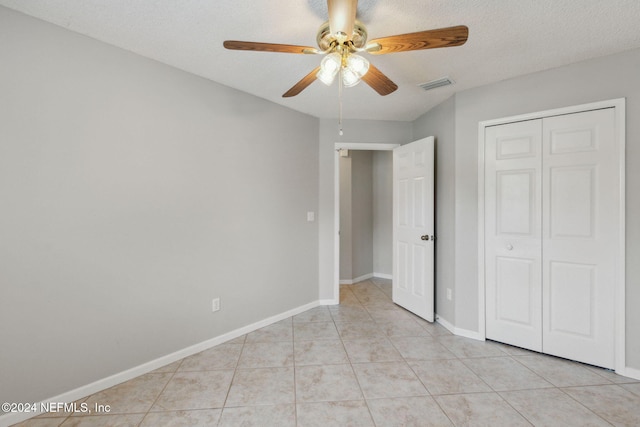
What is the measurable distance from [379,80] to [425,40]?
404 mm

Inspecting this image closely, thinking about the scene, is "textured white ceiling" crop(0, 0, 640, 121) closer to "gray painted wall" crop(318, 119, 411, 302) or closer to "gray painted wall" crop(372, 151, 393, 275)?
"gray painted wall" crop(318, 119, 411, 302)

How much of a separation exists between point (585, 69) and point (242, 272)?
11.0ft

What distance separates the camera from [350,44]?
1.49 metres

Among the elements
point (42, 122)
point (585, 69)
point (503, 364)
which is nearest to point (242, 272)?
point (42, 122)

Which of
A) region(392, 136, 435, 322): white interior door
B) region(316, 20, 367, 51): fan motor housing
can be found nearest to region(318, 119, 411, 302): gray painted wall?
region(392, 136, 435, 322): white interior door

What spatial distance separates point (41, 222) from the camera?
5.56 ft

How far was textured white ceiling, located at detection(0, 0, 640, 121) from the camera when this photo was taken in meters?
1.58

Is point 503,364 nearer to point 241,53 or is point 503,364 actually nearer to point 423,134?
point 423,134

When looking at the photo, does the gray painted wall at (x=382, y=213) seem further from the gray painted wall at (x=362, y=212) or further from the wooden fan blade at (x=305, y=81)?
the wooden fan blade at (x=305, y=81)


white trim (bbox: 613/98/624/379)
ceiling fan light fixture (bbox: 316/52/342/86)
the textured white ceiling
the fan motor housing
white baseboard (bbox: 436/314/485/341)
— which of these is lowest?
white baseboard (bbox: 436/314/485/341)

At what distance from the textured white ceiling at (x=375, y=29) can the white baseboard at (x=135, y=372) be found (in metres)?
2.33

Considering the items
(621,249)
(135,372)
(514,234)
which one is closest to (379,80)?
(514,234)

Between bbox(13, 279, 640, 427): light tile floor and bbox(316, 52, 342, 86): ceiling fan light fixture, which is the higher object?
bbox(316, 52, 342, 86): ceiling fan light fixture

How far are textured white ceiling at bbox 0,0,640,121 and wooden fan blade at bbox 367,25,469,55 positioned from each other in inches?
12.1
